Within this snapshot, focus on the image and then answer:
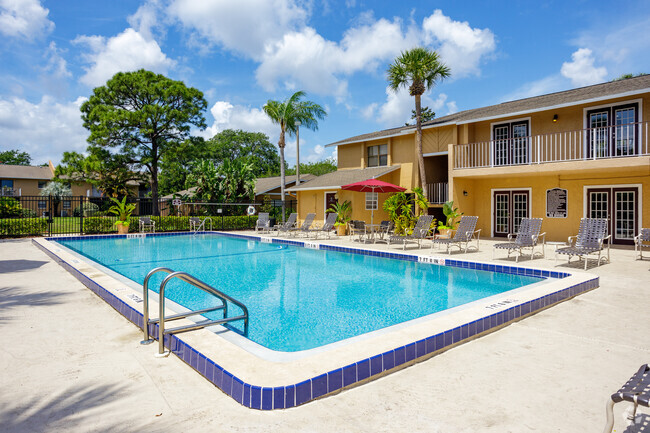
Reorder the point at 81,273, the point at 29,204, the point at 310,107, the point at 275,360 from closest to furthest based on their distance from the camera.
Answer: the point at 275,360 → the point at 81,273 → the point at 310,107 → the point at 29,204

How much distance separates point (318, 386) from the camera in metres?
3.02

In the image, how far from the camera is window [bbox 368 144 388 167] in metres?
21.5

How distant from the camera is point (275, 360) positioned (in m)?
3.45

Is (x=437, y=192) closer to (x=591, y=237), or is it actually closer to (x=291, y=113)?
(x=591, y=237)

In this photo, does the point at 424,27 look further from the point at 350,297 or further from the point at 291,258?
the point at 350,297

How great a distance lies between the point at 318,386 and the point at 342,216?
17580 mm

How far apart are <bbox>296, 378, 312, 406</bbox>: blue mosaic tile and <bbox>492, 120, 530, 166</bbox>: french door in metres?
15.2

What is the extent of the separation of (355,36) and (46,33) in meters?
16.1

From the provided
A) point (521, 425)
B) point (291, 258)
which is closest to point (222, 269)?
point (291, 258)

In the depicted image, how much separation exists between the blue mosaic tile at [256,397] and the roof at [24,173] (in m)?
51.7

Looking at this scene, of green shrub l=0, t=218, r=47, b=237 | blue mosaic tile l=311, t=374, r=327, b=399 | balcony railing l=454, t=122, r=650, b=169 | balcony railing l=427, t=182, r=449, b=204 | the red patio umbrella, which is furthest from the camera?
balcony railing l=427, t=182, r=449, b=204

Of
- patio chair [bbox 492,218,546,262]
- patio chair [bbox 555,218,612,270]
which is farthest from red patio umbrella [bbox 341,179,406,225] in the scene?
patio chair [bbox 555,218,612,270]

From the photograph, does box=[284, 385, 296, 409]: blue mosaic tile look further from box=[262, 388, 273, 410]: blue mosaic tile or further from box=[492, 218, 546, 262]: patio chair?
box=[492, 218, 546, 262]: patio chair

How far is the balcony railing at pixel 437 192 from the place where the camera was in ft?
60.3
